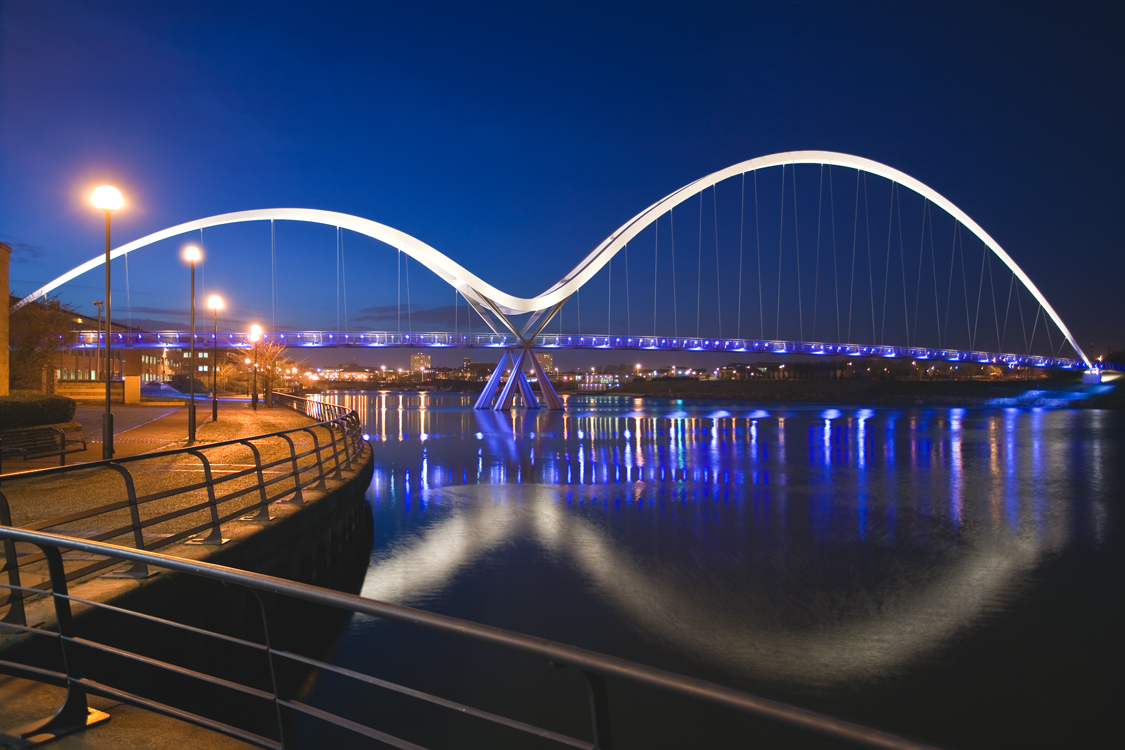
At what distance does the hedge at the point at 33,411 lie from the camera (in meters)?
14.8

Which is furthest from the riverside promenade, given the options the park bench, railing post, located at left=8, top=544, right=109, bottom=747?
the park bench

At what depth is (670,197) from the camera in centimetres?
5834

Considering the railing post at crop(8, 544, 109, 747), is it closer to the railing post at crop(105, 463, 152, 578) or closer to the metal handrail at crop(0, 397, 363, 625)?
the metal handrail at crop(0, 397, 363, 625)

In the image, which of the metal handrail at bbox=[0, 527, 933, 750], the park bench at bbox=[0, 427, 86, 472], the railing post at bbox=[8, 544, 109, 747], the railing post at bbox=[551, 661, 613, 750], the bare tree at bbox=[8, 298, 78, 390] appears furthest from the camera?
the bare tree at bbox=[8, 298, 78, 390]

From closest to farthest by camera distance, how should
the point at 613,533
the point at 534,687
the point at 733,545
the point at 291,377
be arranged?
the point at 534,687 < the point at 733,545 < the point at 613,533 < the point at 291,377

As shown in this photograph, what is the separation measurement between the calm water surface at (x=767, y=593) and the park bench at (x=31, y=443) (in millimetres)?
6133

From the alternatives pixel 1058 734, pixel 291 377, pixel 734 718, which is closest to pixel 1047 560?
pixel 1058 734

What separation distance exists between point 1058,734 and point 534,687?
16.3 feet

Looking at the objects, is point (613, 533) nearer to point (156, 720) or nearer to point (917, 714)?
point (917, 714)

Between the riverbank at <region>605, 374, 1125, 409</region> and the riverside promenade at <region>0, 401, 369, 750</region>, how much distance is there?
86.0m

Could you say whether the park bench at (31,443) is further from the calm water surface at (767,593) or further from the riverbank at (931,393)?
the riverbank at (931,393)

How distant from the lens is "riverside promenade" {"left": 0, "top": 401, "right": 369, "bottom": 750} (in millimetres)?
3338

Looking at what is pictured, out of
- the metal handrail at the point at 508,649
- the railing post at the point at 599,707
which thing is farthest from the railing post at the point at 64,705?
the railing post at the point at 599,707

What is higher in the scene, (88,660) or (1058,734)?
(88,660)
